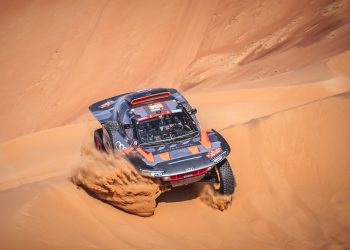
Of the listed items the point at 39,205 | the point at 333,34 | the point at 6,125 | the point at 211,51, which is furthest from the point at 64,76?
the point at 39,205

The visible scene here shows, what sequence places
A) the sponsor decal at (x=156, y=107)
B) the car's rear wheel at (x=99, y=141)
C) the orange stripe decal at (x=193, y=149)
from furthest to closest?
the car's rear wheel at (x=99, y=141) → the sponsor decal at (x=156, y=107) → the orange stripe decal at (x=193, y=149)

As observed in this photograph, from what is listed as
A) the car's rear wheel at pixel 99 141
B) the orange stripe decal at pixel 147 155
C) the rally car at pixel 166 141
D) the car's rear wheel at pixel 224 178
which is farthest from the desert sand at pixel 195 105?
the orange stripe decal at pixel 147 155

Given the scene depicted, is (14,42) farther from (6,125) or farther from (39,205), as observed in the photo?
(39,205)

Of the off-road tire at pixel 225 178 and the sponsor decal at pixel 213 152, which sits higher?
the sponsor decal at pixel 213 152

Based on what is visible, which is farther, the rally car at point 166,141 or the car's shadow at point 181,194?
the car's shadow at point 181,194

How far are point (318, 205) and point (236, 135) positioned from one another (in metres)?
2.35

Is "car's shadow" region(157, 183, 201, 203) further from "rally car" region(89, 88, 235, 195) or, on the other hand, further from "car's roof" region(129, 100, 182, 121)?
"car's roof" region(129, 100, 182, 121)

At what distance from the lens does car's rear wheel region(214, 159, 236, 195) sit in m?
7.82

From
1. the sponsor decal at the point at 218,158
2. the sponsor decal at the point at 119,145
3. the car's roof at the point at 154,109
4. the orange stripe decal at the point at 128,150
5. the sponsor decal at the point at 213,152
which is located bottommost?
the sponsor decal at the point at 218,158

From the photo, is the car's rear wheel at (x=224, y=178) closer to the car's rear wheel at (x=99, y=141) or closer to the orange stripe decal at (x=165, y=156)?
the orange stripe decal at (x=165, y=156)

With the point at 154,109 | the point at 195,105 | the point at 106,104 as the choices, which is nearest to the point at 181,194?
the point at 154,109

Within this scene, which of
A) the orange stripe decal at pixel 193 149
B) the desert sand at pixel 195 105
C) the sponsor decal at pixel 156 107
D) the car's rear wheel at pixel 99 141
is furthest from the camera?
the car's rear wheel at pixel 99 141

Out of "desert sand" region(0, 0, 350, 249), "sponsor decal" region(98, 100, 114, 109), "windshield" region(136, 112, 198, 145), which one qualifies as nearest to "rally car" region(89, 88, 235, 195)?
"windshield" region(136, 112, 198, 145)

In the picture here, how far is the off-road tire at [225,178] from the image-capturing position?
781cm
